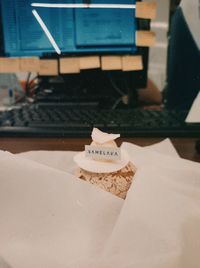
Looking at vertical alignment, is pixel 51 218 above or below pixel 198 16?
below

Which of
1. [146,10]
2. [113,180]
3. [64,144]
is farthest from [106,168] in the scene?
[146,10]

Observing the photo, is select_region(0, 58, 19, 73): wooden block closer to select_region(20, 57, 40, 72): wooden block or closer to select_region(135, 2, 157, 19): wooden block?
select_region(20, 57, 40, 72): wooden block

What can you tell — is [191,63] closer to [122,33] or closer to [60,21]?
[122,33]

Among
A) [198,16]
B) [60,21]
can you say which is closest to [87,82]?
[60,21]

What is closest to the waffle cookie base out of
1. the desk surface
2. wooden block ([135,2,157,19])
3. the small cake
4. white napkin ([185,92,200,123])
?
the small cake

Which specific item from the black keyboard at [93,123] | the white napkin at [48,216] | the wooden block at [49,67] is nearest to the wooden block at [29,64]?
the wooden block at [49,67]

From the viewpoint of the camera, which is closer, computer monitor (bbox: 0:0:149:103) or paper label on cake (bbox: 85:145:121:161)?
paper label on cake (bbox: 85:145:121:161)
